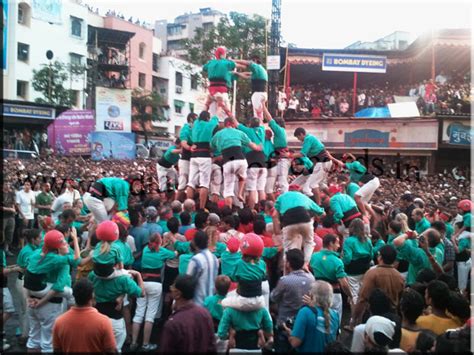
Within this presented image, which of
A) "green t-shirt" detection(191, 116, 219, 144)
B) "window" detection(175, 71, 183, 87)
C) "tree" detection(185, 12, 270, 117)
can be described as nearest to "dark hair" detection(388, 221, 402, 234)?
"green t-shirt" detection(191, 116, 219, 144)

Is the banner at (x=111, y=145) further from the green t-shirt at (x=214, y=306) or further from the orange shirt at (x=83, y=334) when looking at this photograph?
the orange shirt at (x=83, y=334)

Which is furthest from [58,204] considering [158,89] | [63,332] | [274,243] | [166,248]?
[158,89]

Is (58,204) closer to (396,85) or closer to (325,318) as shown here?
(325,318)

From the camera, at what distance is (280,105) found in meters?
22.3

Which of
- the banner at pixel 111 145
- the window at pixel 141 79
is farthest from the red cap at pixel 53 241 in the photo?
the window at pixel 141 79

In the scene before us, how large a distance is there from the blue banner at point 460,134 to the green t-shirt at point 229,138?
46.3 ft

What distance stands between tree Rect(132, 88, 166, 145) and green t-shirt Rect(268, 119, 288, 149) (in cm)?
3108

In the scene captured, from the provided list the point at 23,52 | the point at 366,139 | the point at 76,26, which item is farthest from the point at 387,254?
the point at 76,26

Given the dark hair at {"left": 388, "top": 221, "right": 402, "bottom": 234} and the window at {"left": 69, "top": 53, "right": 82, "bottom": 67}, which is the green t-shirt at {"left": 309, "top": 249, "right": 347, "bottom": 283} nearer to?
the dark hair at {"left": 388, "top": 221, "right": 402, "bottom": 234}

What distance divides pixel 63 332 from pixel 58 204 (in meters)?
6.68

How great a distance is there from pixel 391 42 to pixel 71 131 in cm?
2450

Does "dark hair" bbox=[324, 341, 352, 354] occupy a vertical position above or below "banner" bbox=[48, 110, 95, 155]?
below

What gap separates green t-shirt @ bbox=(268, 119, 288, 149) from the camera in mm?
10734

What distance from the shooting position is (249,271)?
5.42m
